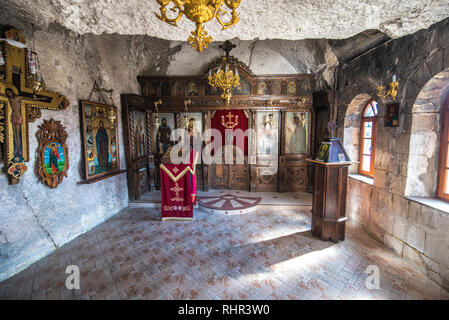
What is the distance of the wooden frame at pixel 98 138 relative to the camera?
4.20m

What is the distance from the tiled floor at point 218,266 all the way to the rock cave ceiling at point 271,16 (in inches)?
144

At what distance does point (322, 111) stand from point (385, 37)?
8.69 feet

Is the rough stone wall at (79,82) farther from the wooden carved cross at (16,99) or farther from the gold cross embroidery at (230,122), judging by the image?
the gold cross embroidery at (230,122)

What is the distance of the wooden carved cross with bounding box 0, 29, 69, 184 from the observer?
280 centimetres

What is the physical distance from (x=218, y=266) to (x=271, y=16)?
12.6ft

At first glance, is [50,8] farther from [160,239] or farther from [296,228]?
[296,228]

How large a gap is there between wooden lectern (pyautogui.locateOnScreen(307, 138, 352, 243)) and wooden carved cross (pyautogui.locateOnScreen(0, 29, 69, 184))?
4.96 m

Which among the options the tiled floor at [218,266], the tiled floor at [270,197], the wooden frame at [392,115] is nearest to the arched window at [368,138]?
the wooden frame at [392,115]

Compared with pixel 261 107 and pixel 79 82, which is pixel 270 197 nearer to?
pixel 261 107

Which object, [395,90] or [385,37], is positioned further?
[385,37]

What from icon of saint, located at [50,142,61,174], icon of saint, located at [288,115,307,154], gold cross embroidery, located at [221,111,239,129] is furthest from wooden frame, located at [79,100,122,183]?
icon of saint, located at [288,115,307,154]

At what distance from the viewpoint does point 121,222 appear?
4746mm

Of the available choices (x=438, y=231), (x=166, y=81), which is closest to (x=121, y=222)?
(x=166, y=81)

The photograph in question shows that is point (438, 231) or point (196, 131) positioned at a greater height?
point (196, 131)
